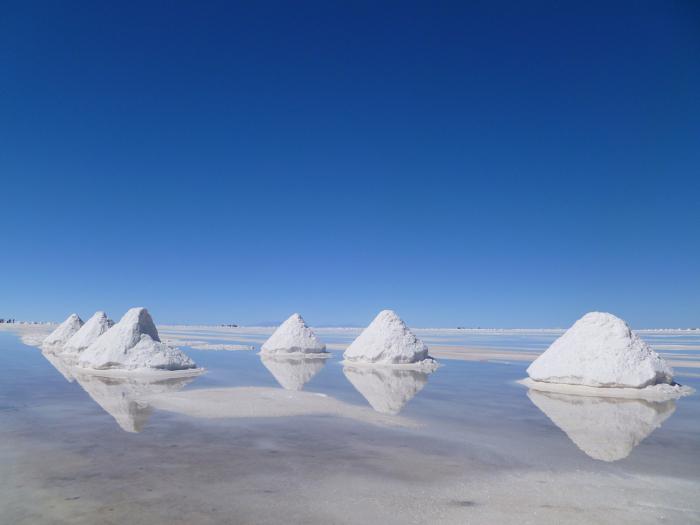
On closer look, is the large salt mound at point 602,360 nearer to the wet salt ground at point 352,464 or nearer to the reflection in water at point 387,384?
the wet salt ground at point 352,464

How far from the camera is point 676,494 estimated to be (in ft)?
21.1

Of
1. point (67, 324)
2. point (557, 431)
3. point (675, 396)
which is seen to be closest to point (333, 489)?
point (557, 431)

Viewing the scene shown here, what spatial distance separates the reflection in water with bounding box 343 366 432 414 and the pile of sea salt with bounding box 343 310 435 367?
1.34 metres

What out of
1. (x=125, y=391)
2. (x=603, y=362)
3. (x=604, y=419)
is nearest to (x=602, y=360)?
(x=603, y=362)

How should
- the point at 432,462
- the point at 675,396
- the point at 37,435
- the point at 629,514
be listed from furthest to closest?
the point at 675,396 → the point at 37,435 → the point at 432,462 → the point at 629,514

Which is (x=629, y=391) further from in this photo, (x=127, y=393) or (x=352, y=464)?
(x=127, y=393)

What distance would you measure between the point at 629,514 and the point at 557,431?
4.55 m

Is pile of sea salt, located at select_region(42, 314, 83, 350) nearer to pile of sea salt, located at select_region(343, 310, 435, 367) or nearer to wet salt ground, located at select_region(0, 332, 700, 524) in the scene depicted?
pile of sea salt, located at select_region(343, 310, 435, 367)

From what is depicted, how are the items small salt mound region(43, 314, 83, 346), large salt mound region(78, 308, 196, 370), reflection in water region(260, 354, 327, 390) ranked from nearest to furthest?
1. reflection in water region(260, 354, 327, 390)
2. large salt mound region(78, 308, 196, 370)
3. small salt mound region(43, 314, 83, 346)

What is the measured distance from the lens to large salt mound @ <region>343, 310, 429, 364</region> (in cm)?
2445

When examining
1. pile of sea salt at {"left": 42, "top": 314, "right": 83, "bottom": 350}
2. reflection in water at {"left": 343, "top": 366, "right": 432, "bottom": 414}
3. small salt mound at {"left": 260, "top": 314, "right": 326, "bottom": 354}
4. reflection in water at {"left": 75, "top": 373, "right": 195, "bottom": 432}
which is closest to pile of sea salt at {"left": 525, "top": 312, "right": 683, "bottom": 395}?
reflection in water at {"left": 343, "top": 366, "right": 432, "bottom": 414}

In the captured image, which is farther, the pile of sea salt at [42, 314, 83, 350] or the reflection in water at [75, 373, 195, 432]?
the pile of sea salt at [42, 314, 83, 350]

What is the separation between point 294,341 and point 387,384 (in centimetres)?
1368

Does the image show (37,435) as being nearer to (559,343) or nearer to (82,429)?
(82,429)
